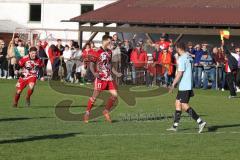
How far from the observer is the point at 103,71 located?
723 inches

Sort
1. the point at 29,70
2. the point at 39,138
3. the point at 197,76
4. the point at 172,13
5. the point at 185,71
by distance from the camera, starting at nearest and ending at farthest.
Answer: the point at 39,138, the point at 185,71, the point at 29,70, the point at 197,76, the point at 172,13

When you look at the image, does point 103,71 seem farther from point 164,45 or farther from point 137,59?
point 164,45

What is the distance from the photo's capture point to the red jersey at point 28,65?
71.6ft

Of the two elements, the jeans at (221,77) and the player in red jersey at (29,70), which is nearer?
the player in red jersey at (29,70)

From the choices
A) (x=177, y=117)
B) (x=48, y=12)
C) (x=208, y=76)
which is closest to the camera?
(x=177, y=117)

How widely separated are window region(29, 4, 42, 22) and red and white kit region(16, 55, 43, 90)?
27.3 m

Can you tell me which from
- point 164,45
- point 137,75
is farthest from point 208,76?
point 137,75

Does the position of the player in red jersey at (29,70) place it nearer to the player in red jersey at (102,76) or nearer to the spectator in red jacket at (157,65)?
the player in red jersey at (102,76)

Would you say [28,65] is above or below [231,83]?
above

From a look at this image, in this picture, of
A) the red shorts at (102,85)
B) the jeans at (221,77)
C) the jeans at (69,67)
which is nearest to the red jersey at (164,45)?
the jeans at (221,77)

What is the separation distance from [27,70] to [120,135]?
278 inches

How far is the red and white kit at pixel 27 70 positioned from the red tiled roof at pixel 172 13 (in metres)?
14.9

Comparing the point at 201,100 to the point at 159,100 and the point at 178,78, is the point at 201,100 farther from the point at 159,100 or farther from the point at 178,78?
the point at 178,78

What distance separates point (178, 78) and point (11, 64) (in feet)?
65.7
